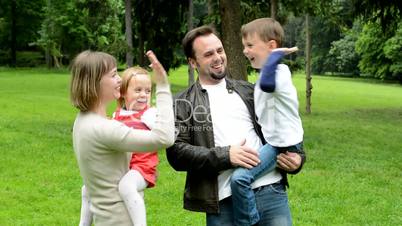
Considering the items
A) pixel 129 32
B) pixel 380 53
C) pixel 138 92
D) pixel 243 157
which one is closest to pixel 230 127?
pixel 243 157

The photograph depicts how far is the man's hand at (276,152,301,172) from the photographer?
2.99 m

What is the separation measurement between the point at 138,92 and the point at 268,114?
74 cm

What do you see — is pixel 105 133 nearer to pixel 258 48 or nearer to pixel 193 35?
pixel 193 35

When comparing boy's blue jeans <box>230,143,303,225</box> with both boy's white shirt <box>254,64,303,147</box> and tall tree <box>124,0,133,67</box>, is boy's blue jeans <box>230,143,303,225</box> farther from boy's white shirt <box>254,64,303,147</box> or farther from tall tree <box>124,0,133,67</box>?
tall tree <box>124,0,133,67</box>

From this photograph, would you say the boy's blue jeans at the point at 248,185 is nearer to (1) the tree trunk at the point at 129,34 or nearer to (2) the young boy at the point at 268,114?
(2) the young boy at the point at 268,114

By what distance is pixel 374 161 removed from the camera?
1055cm

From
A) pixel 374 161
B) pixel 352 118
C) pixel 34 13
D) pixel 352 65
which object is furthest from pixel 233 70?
pixel 352 65

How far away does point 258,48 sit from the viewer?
9.85 feet

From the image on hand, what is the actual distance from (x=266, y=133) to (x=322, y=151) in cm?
862

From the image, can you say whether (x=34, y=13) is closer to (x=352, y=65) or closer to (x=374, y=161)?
(x=352, y=65)

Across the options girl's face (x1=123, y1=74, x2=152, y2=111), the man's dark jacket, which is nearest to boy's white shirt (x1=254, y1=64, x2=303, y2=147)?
the man's dark jacket

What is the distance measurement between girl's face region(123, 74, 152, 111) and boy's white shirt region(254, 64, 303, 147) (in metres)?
0.63

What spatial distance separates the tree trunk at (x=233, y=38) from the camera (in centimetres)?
1152

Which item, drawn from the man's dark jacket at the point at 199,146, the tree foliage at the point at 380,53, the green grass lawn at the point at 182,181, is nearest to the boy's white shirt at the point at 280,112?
the man's dark jacket at the point at 199,146
